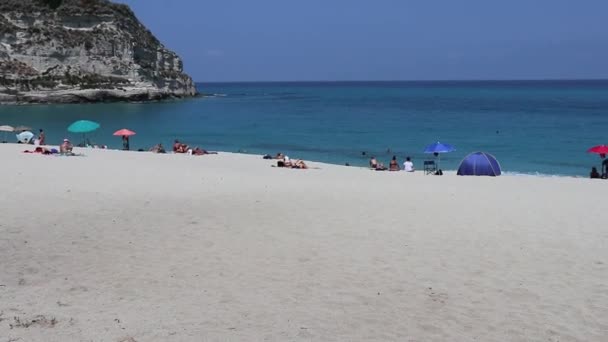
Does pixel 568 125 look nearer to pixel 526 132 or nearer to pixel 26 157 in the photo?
pixel 526 132

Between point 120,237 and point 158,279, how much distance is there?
8.50 ft

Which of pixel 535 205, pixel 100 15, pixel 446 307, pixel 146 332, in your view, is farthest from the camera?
pixel 100 15

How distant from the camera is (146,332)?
712 cm

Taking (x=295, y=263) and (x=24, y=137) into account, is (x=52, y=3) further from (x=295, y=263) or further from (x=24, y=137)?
(x=295, y=263)

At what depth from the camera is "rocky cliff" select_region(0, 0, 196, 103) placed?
299ft

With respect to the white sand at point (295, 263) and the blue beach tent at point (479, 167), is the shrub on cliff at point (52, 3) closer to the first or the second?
the blue beach tent at point (479, 167)

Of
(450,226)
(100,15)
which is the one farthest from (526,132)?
(100,15)

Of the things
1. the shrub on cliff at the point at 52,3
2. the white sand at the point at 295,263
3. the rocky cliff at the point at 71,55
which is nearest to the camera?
the white sand at the point at 295,263

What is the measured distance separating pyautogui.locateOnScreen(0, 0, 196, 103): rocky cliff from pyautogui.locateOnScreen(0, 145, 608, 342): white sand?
264ft

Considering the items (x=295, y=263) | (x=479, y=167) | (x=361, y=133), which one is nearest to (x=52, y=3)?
(x=361, y=133)

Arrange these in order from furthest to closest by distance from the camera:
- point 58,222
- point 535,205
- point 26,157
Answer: point 26,157 → point 535,205 → point 58,222

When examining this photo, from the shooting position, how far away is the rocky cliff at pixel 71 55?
9100 cm

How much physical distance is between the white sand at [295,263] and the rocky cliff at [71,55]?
80.4 meters

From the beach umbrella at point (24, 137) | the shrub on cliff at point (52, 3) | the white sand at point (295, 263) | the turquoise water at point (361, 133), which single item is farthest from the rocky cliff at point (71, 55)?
the white sand at point (295, 263)
